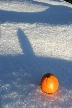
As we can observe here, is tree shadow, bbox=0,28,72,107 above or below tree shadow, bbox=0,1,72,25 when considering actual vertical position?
below

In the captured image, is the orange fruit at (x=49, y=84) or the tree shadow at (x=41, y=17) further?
the tree shadow at (x=41, y=17)

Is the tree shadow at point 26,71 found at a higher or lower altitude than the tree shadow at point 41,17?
lower

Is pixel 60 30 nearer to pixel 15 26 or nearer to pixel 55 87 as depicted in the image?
pixel 15 26

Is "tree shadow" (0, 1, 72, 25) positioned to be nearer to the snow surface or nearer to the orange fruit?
the snow surface

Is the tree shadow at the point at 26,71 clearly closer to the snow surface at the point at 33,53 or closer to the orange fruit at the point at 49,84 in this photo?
the snow surface at the point at 33,53

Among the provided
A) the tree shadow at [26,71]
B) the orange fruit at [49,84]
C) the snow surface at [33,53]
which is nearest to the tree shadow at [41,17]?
the snow surface at [33,53]

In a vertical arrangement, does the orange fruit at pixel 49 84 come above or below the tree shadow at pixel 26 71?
above

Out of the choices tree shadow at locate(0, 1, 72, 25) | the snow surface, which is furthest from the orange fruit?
tree shadow at locate(0, 1, 72, 25)

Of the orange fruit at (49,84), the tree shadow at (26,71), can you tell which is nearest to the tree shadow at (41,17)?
the tree shadow at (26,71)
